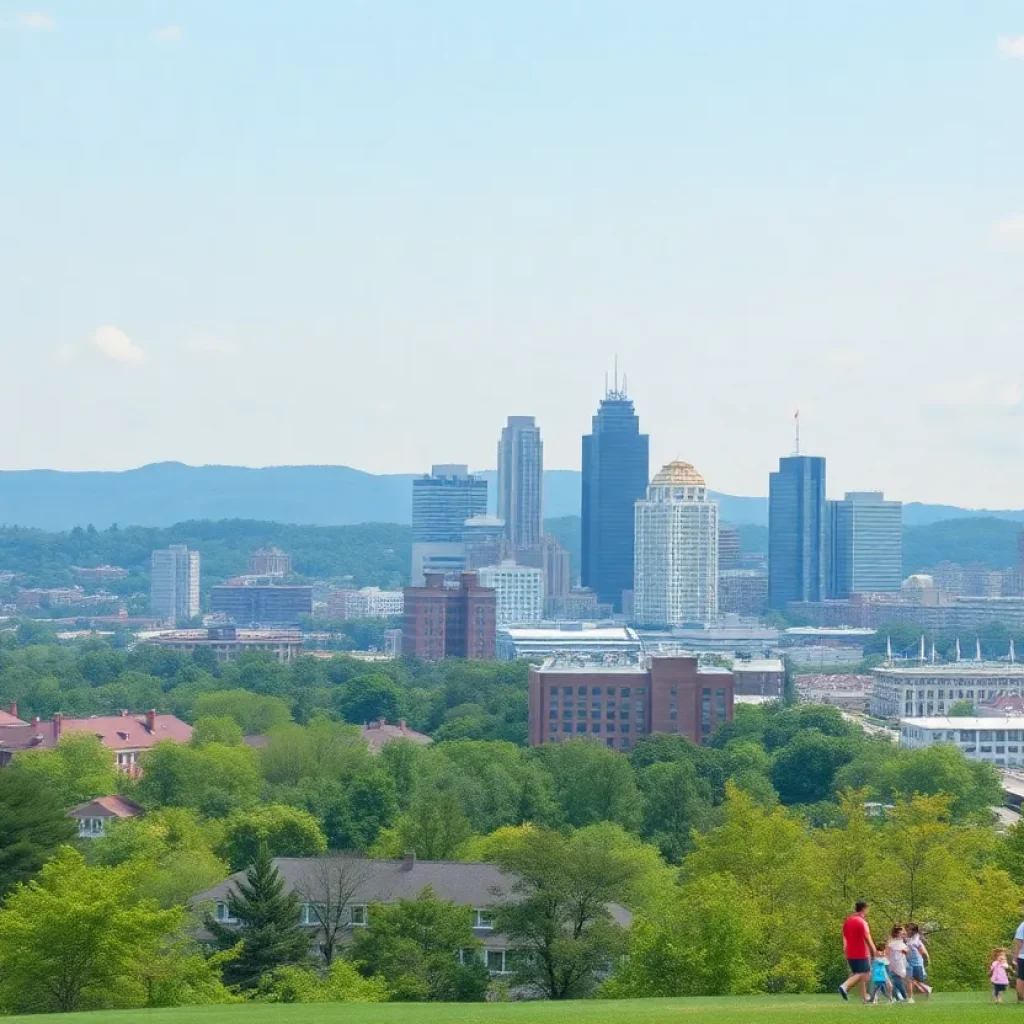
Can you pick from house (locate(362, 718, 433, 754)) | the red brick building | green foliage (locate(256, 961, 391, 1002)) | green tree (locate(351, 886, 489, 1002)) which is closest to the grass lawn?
green foliage (locate(256, 961, 391, 1002))

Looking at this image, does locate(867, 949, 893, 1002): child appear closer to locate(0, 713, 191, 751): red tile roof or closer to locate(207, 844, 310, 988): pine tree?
locate(207, 844, 310, 988): pine tree

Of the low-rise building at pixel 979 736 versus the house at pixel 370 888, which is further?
the low-rise building at pixel 979 736

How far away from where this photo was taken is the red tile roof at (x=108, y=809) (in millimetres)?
81250

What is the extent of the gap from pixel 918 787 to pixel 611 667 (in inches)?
1582

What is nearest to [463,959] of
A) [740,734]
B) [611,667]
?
[740,734]

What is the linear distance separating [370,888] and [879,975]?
86.5 feet

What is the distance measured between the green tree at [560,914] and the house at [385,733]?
210 feet

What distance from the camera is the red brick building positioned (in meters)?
123

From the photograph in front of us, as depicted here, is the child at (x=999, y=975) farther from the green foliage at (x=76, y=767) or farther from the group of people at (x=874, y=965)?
the green foliage at (x=76, y=767)

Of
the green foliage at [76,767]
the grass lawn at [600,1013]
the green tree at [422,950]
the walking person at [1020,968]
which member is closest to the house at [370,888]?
→ the green tree at [422,950]

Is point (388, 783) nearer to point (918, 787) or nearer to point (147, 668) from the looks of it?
point (918, 787)

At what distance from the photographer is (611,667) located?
426 feet

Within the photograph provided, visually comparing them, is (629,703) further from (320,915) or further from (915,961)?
(915,961)

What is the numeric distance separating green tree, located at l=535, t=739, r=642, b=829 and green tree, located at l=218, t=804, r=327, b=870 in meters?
15.2
